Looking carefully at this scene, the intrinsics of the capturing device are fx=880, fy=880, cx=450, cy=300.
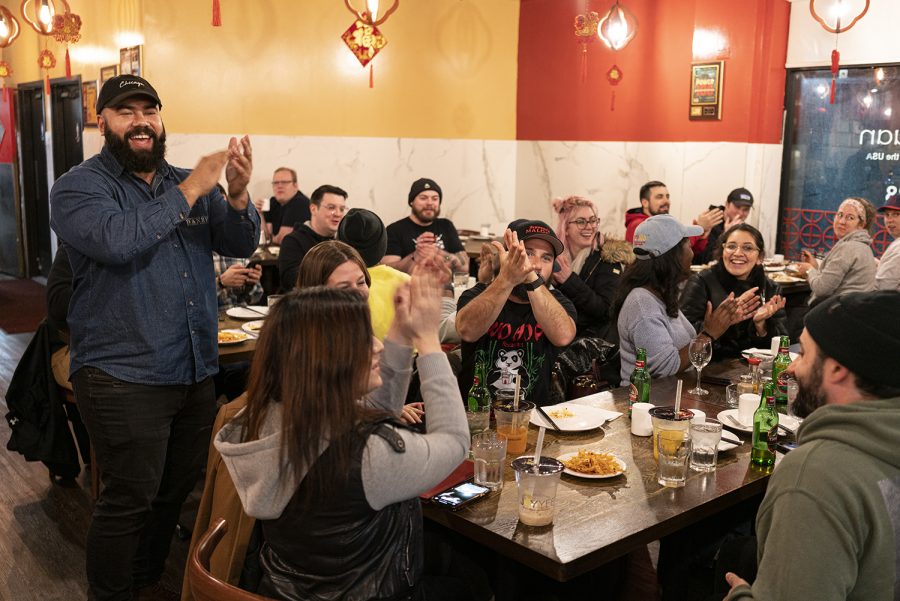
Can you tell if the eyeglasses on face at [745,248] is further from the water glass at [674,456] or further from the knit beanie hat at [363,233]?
the water glass at [674,456]

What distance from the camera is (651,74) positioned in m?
8.46

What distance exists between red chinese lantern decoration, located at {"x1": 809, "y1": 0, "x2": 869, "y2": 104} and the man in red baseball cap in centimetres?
508

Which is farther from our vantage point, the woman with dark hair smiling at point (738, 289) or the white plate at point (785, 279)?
the white plate at point (785, 279)

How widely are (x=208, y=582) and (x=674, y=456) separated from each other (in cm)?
127

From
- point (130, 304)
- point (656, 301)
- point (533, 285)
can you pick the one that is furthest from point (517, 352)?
point (130, 304)

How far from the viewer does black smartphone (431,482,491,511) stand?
7.17 feet

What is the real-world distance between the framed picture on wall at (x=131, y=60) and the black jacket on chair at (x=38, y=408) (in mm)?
3995

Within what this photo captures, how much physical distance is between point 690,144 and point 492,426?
242 inches

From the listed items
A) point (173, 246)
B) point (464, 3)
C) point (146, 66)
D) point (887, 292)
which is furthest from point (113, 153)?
point (464, 3)

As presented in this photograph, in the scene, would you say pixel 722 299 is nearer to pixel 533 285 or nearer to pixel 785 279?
pixel 533 285

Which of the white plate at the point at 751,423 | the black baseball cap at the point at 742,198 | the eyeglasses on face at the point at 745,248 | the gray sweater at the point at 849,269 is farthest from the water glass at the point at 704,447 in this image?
the black baseball cap at the point at 742,198

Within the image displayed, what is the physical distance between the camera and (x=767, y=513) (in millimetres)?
1697

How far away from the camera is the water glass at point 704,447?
2475mm

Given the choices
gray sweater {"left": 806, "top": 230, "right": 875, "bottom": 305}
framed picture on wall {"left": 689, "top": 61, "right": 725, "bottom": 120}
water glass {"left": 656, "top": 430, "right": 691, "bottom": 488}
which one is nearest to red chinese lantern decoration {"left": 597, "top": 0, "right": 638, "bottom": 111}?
Answer: framed picture on wall {"left": 689, "top": 61, "right": 725, "bottom": 120}
